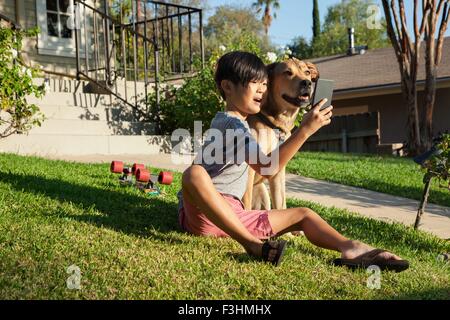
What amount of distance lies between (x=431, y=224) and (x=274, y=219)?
316 cm

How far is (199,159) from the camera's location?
4.15 meters

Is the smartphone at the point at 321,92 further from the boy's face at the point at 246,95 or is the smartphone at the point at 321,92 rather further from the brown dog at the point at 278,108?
the brown dog at the point at 278,108

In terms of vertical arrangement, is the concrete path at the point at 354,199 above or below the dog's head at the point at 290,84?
below

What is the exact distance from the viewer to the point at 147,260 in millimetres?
3490

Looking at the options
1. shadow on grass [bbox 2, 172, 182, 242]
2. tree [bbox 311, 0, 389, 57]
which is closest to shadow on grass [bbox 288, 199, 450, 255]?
shadow on grass [bbox 2, 172, 182, 242]

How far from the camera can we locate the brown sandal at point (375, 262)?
3.64 metres

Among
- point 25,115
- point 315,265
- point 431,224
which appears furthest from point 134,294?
point 25,115

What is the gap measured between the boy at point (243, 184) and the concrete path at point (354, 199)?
8.24 ft

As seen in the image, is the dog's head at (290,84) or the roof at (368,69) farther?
the roof at (368,69)

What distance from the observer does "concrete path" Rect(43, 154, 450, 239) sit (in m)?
6.72

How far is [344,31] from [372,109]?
32.2m

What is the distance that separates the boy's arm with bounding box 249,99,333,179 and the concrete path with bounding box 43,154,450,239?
2.91m

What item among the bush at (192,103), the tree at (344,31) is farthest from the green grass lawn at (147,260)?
the tree at (344,31)

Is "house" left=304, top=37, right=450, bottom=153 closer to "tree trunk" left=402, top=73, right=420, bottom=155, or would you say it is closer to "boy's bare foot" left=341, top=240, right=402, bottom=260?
"tree trunk" left=402, top=73, right=420, bottom=155
